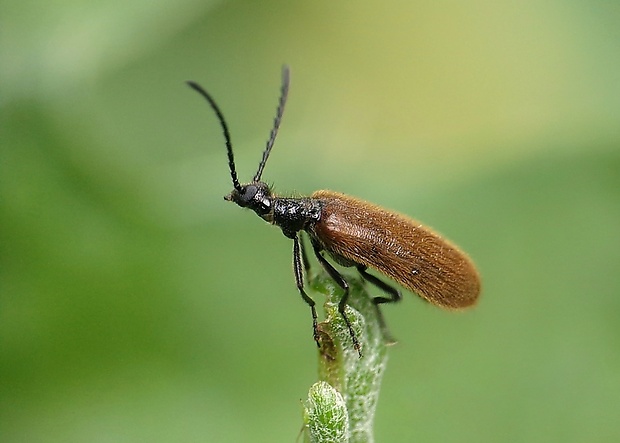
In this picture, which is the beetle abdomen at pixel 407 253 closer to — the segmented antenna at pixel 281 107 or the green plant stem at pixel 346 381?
the segmented antenna at pixel 281 107

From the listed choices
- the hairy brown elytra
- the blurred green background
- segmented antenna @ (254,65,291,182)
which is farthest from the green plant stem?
the blurred green background

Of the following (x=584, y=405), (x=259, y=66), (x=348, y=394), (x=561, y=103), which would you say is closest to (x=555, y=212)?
(x=584, y=405)

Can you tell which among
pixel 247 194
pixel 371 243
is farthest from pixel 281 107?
pixel 371 243

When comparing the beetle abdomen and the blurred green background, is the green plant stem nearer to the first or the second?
the beetle abdomen

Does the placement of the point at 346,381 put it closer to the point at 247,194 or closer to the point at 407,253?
the point at 407,253

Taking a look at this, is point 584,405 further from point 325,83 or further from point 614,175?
point 325,83

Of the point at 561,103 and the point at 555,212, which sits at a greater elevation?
the point at 561,103

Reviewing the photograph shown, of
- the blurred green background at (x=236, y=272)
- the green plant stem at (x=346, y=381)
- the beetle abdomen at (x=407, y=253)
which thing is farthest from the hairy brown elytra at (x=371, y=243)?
the green plant stem at (x=346, y=381)
